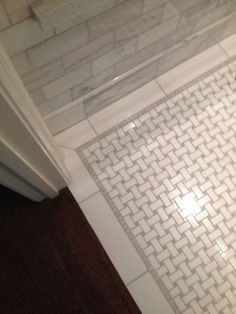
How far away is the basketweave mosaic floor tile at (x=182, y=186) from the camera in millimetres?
1221

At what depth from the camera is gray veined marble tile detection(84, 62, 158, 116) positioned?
1.24 m

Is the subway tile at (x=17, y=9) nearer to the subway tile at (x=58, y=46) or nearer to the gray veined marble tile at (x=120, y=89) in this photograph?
the subway tile at (x=58, y=46)

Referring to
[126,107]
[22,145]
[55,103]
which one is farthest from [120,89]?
[22,145]

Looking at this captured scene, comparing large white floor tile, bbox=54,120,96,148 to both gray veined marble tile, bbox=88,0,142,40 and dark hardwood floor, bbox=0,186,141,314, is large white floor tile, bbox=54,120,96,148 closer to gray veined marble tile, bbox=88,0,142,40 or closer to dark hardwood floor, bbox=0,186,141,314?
dark hardwood floor, bbox=0,186,141,314

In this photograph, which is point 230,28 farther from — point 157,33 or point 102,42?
point 102,42

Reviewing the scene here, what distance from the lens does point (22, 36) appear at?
72 centimetres

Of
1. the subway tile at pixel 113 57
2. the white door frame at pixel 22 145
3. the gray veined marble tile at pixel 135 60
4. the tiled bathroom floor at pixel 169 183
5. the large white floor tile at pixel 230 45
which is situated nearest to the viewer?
the white door frame at pixel 22 145

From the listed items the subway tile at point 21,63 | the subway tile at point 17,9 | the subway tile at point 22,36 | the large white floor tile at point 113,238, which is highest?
the subway tile at point 21,63

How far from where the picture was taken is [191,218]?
1278 millimetres

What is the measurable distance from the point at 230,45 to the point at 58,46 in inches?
37.4

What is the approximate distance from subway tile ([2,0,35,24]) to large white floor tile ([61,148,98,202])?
720 millimetres

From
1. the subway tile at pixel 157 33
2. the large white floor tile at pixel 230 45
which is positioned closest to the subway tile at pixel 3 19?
the subway tile at pixel 157 33

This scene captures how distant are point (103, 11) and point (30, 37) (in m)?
0.20

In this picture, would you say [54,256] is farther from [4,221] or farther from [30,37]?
[30,37]
